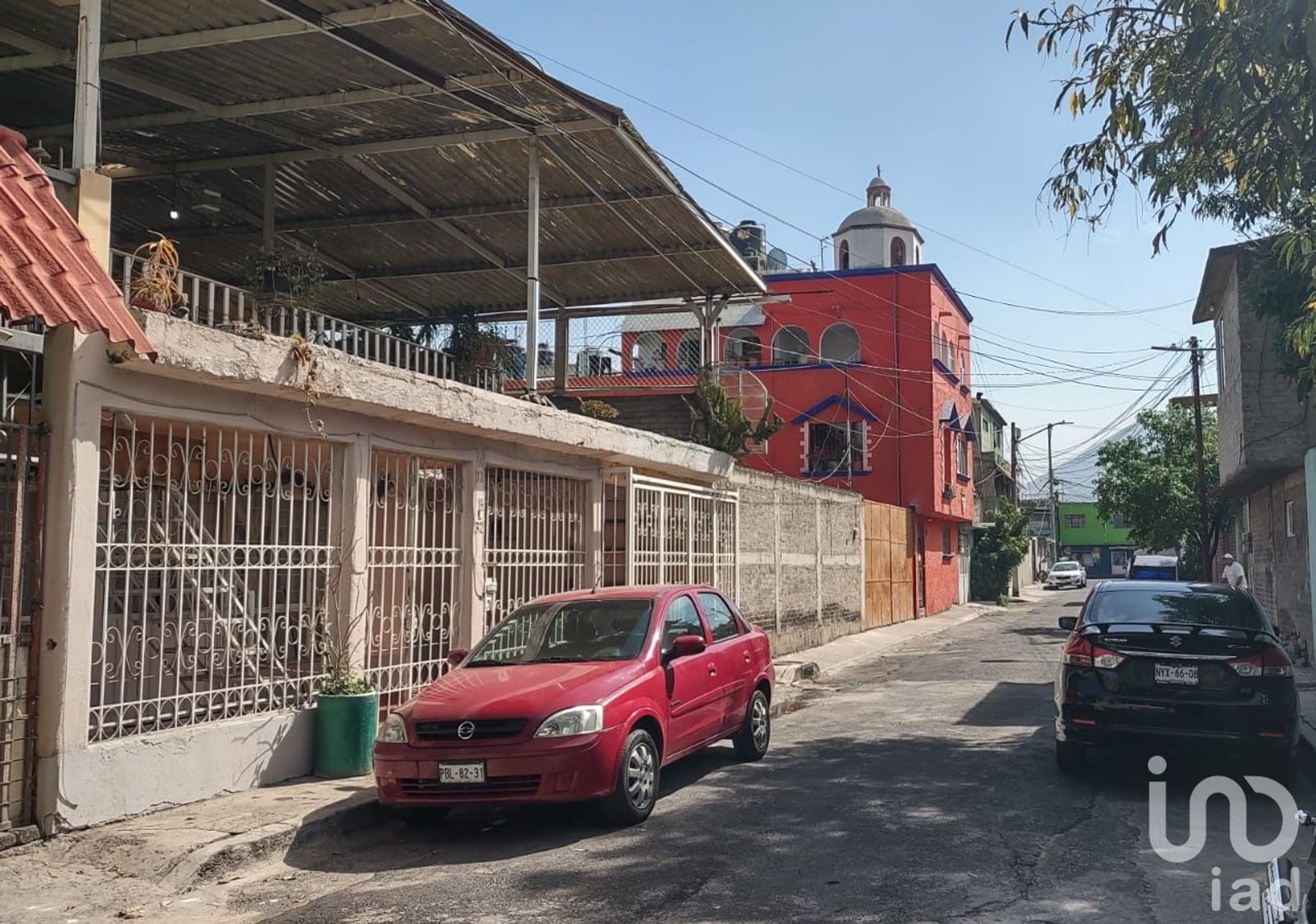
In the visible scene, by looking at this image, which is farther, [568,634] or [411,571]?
[411,571]

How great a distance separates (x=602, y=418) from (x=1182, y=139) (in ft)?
31.5

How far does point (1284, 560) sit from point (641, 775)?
1594cm

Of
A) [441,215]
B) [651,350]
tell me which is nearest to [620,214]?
[441,215]

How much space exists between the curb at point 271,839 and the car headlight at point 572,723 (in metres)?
1.60

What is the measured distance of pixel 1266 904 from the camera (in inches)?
126

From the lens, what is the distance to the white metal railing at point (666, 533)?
14133 millimetres

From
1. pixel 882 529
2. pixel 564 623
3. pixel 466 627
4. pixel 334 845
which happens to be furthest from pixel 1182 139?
pixel 882 529

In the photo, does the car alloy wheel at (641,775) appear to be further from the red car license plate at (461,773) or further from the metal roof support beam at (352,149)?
the metal roof support beam at (352,149)

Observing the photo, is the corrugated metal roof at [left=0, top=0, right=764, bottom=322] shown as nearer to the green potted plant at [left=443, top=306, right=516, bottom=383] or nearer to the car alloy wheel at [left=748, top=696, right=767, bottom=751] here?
the green potted plant at [left=443, top=306, right=516, bottom=383]

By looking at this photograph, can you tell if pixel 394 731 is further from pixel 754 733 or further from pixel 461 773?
pixel 754 733

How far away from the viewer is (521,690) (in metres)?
7.29

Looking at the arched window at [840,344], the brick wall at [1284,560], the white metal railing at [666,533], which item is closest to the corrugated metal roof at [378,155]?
the white metal railing at [666,533]

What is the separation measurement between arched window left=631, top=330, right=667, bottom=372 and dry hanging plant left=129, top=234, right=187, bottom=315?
17.2 m

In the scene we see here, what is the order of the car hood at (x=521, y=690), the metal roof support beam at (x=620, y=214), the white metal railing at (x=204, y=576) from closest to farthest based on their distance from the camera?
the car hood at (x=521, y=690) → the white metal railing at (x=204, y=576) → the metal roof support beam at (x=620, y=214)
